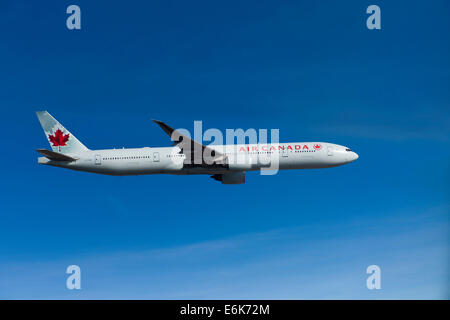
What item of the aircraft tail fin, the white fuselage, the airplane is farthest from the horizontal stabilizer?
the aircraft tail fin

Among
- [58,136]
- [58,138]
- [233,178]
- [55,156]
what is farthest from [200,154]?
[58,136]

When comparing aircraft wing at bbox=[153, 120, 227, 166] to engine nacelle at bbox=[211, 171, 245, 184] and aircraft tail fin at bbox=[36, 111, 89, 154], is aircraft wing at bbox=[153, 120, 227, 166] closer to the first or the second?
engine nacelle at bbox=[211, 171, 245, 184]

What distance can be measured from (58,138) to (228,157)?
26.7 m

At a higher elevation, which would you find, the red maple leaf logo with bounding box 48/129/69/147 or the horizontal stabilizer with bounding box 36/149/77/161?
the red maple leaf logo with bounding box 48/129/69/147

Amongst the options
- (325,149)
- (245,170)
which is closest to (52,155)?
(245,170)

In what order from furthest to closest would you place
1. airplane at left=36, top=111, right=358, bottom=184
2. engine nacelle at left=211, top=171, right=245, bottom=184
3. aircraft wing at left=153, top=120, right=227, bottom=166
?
engine nacelle at left=211, top=171, right=245, bottom=184 → airplane at left=36, top=111, right=358, bottom=184 → aircraft wing at left=153, top=120, right=227, bottom=166

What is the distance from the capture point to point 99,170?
63.8 m

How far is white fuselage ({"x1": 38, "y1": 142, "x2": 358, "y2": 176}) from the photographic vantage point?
61344 mm

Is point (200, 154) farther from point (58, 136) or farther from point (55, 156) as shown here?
point (58, 136)

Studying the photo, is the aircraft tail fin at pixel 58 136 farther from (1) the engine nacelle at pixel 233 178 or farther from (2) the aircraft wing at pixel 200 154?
(1) the engine nacelle at pixel 233 178

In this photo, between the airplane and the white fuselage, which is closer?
→ the airplane

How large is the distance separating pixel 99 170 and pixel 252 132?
22459 millimetres

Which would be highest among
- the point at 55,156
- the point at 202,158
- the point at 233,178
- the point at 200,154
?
the point at 55,156

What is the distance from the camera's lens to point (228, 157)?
61.0 meters
